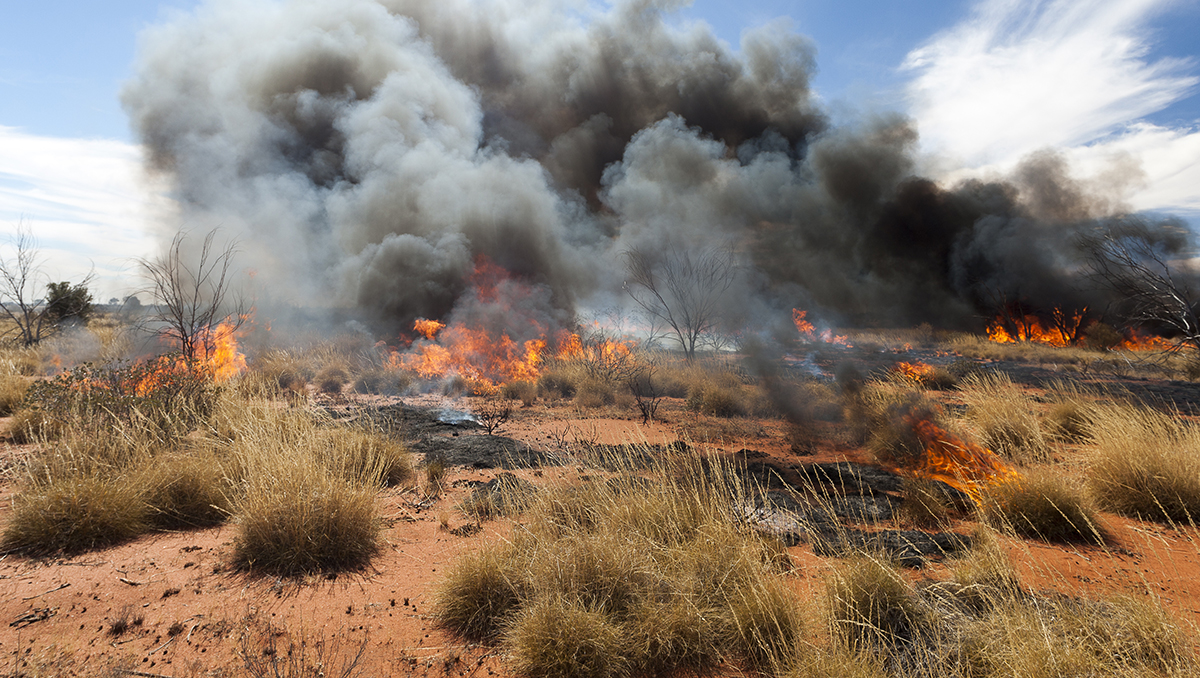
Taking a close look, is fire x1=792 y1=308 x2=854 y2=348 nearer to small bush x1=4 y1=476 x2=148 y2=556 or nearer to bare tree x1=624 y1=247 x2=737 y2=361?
bare tree x1=624 y1=247 x2=737 y2=361

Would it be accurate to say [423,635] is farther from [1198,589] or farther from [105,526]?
[1198,589]

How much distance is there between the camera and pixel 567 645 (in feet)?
10.2

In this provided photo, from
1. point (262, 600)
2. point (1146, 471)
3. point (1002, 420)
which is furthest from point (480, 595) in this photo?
point (1002, 420)

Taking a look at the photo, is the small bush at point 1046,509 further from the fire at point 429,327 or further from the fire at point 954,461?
the fire at point 429,327

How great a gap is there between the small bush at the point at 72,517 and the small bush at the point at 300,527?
106 centimetres

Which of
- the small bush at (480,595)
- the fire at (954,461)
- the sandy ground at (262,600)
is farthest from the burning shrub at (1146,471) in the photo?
the small bush at (480,595)

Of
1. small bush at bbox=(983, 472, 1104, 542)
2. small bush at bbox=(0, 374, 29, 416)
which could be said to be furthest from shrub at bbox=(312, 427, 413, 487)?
small bush at bbox=(0, 374, 29, 416)

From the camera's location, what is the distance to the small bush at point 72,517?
4312 millimetres

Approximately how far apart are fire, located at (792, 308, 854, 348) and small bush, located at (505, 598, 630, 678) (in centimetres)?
2764

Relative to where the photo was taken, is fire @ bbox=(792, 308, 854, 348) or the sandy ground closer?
the sandy ground

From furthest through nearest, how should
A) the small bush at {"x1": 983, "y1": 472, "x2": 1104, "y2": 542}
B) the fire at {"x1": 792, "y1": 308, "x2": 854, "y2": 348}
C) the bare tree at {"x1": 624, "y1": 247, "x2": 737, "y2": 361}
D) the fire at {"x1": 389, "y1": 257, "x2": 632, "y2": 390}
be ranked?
the fire at {"x1": 792, "y1": 308, "x2": 854, "y2": 348} < the bare tree at {"x1": 624, "y1": 247, "x2": 737, "y2": 361} < the fire at {"x1": 389, "y1": 257, "x2": 632, "y2": 390} < the small bush at {"x1": 983, "y1": 472, "x2": 1104, "y2": 542}

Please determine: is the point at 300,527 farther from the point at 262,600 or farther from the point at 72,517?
the point at 72,517

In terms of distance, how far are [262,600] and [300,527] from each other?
27.7 inches

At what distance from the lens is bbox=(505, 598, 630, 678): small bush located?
119 inches
